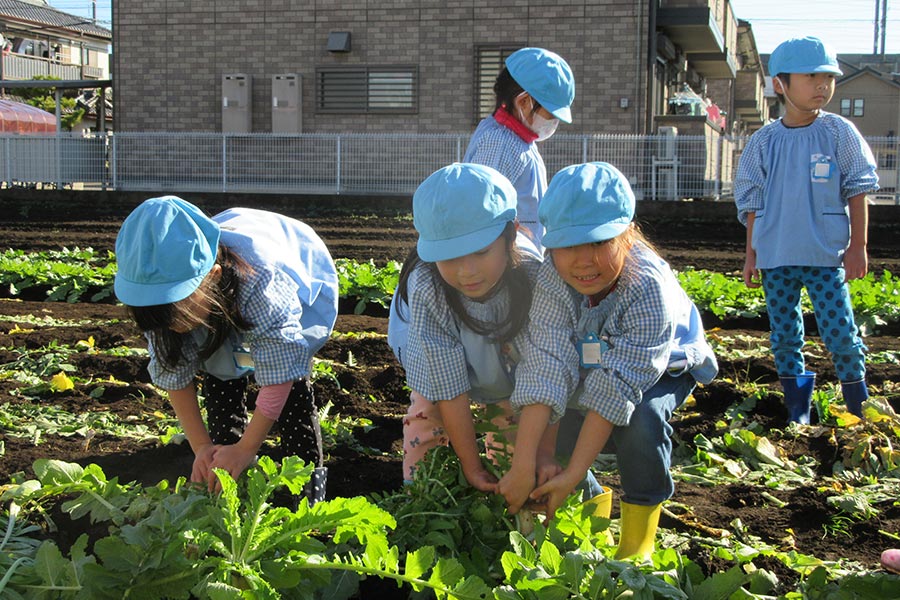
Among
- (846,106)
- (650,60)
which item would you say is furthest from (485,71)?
(846,106)

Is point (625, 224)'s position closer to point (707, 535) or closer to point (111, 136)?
point (707, 535)

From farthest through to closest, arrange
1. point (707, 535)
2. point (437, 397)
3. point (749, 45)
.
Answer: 1. point (749, 45)
2. point (707, 535)
3. point (437, 397)

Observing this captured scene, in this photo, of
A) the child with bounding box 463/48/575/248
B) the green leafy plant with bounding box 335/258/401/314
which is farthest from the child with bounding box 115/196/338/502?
the green leafy plant with bounding box 335/258/401/314

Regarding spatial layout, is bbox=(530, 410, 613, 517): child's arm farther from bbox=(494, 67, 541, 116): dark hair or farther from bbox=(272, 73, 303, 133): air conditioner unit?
bbox=(272, 73, 303, 133): air conditioner unit

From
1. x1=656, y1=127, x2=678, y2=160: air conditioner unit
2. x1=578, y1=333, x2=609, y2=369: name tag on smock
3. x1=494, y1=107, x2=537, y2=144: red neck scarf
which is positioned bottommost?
x1=578, y1=333, x2=609, y2=369: name tag on smock

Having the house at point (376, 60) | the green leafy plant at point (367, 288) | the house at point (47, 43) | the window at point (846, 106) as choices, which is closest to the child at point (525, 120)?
the green leafy plant at point (367, 288)

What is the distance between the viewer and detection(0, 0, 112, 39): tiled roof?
165ft

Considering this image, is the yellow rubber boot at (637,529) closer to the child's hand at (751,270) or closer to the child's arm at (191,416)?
the child's arm at (191,416)

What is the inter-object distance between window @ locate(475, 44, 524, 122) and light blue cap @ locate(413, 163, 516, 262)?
17938 millimetres

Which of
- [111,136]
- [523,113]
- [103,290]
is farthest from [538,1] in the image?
[523,113]

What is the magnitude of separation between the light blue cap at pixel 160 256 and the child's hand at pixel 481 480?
36.2 inches

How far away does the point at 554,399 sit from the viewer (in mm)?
2779

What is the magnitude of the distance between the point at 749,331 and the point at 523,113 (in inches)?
119

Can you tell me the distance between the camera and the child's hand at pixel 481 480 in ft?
9.05
